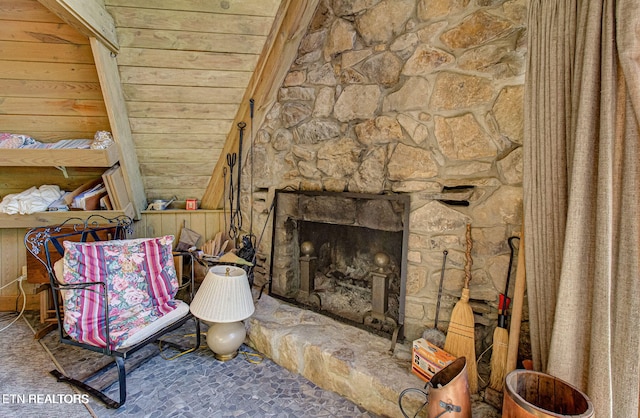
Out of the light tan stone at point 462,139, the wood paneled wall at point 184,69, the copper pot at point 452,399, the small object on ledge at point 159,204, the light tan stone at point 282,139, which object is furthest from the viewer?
the small object on ledge at point 159,204

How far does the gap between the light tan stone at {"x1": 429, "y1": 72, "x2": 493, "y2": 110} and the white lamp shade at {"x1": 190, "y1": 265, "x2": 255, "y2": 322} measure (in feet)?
5.02

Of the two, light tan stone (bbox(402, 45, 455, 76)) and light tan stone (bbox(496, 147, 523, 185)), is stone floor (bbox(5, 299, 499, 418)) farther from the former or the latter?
light tan stone (bbox(402, 45, 455, 76))

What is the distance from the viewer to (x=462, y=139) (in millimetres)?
1808

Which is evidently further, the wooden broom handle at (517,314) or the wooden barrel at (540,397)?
the wooden broom handle at (517,314)

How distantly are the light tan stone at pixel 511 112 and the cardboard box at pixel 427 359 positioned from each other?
1102 mm

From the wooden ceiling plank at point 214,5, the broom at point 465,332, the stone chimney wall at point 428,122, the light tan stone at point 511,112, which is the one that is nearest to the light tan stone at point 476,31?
the stone chimney wall at point 428,122

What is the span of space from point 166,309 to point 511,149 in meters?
2.22

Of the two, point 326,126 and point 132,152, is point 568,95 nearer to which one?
point 326,126

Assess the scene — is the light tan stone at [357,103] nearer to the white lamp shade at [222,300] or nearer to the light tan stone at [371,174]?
A: the light tan stone at [371,174]

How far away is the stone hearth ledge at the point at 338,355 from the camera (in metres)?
1.75

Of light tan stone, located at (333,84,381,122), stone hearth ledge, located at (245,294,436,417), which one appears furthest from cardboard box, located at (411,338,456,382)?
light tan stone, located at (333,84,381,122)

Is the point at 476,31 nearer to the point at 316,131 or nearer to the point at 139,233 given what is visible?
the point at 316,131

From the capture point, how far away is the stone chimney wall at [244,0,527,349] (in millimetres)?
1688

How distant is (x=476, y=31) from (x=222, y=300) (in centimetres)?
200
